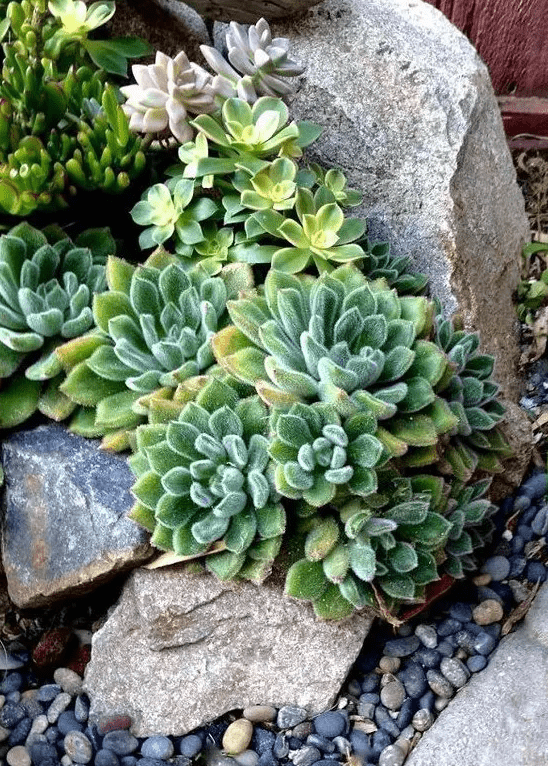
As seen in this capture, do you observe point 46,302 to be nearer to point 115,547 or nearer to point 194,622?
point 115,547

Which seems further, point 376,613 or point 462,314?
point 462,314

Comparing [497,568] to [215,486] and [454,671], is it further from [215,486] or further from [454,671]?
[215,486]

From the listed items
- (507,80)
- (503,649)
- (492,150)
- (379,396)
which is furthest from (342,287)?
(507,80)

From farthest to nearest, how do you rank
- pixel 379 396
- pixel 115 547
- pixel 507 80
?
pixel 507 80 → pixel 115 547 → pixel 379 396

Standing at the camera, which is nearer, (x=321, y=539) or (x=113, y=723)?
(x=321, y=539)

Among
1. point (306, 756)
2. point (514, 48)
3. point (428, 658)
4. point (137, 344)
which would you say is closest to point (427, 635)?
point (428, 658)

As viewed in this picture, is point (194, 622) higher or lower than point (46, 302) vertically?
lower

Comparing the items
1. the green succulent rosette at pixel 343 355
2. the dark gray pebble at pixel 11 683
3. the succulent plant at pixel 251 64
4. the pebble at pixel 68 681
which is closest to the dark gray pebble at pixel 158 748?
the pebble at pixel 68 681

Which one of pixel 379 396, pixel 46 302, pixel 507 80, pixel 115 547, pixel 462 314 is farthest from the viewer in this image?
pixel 507 80

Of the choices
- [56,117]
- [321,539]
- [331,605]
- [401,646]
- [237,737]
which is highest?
[56,117]
